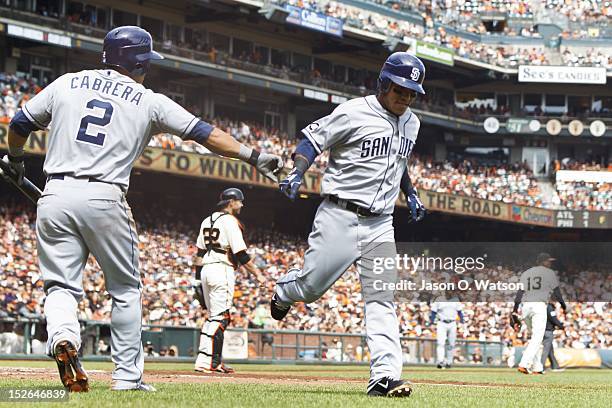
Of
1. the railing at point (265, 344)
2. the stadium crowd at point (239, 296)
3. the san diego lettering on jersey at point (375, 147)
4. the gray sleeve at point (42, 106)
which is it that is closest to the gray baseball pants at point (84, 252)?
the gray sleeve at point (42, 106)

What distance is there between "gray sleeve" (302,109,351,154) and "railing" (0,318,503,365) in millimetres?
11706

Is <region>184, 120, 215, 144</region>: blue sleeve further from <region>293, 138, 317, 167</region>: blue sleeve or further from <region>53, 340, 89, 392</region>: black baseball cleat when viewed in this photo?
<region>53, 340, 89, 392</region>: black baseball cleat

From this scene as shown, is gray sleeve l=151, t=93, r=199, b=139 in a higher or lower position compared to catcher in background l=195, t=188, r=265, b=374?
higher

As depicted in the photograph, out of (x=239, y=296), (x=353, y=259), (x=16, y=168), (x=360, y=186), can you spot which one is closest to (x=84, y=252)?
(x=16, y=168)

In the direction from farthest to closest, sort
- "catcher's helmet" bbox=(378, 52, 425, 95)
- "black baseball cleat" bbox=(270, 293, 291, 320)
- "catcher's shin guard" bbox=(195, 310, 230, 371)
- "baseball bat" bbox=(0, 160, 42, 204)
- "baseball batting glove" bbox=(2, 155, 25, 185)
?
1. "catcher's shin guard" bbox=(195, 310, 230, 371)
2. "black baseball cleat" bbox=(270, 293, 291, 320)
3. "catcher's helmet" bbox=(378, 52, 425, 95)
4. "baseball bat" bbox=(0, 160, 42, 204)
5. "baseball batting glove" bbox=(2, 155, 25, 185)

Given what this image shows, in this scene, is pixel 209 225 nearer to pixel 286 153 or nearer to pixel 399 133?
pixel 399 133

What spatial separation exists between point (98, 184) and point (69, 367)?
1091 millimetres

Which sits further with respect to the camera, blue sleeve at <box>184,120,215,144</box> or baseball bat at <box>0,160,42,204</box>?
baseball bat at <box>0,160,42,204</box>

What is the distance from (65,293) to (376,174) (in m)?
2.34

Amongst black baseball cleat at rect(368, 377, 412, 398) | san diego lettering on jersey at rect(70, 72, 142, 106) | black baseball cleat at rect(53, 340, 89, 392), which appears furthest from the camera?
black baseball cleat at rect(368, 377, 412, 398)

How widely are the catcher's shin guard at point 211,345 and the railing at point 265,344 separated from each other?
257 inches

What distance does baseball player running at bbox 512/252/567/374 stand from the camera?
16.9 m

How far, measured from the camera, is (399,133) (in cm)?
744

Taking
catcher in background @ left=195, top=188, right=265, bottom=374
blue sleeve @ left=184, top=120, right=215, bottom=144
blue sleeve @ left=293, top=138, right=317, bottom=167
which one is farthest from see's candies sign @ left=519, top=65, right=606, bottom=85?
blue sleeve @ left=184, top=120, right=215, bottom=144
